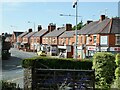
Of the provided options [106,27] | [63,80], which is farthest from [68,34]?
[63,80]

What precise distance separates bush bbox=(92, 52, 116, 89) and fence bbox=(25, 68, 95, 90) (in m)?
5.06

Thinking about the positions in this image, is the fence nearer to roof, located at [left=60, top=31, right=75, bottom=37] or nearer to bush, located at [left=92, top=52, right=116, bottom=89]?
bush, located at [left=92, top=52, right=116, bottom=89]

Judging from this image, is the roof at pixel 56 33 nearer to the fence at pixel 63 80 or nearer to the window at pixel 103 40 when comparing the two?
the window at pixel 103 40

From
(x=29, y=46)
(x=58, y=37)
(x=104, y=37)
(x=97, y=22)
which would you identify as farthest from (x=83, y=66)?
(x=29, y=46)

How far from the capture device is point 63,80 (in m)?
11.1

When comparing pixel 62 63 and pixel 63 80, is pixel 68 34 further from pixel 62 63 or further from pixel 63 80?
pixel 63 80

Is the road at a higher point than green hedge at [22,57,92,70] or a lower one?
lower

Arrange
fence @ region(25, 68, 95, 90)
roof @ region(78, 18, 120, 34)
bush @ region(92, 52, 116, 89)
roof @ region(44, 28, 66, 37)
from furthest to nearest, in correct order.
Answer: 1. roof @ region(44, 28, 66, 37)
2. roof @ region(78, 18, 120, 34)
3. bush @ region(92, 52, 116, 89)
4. fence @ region(25, 68, 95, 90)

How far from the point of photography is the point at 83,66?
84.2ft

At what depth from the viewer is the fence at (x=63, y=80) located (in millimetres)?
11000

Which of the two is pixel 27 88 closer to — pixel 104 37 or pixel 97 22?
pixel 104 37

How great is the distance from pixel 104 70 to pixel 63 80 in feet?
18.7

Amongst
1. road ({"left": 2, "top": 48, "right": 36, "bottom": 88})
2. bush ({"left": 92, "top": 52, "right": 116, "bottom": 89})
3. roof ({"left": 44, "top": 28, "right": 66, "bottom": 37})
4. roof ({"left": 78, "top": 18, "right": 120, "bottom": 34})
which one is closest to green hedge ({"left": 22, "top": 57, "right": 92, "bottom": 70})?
road ({"left": 2, "top": 48, "right": 36, "bottom": 88})

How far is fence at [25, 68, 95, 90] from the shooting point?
11.0m
